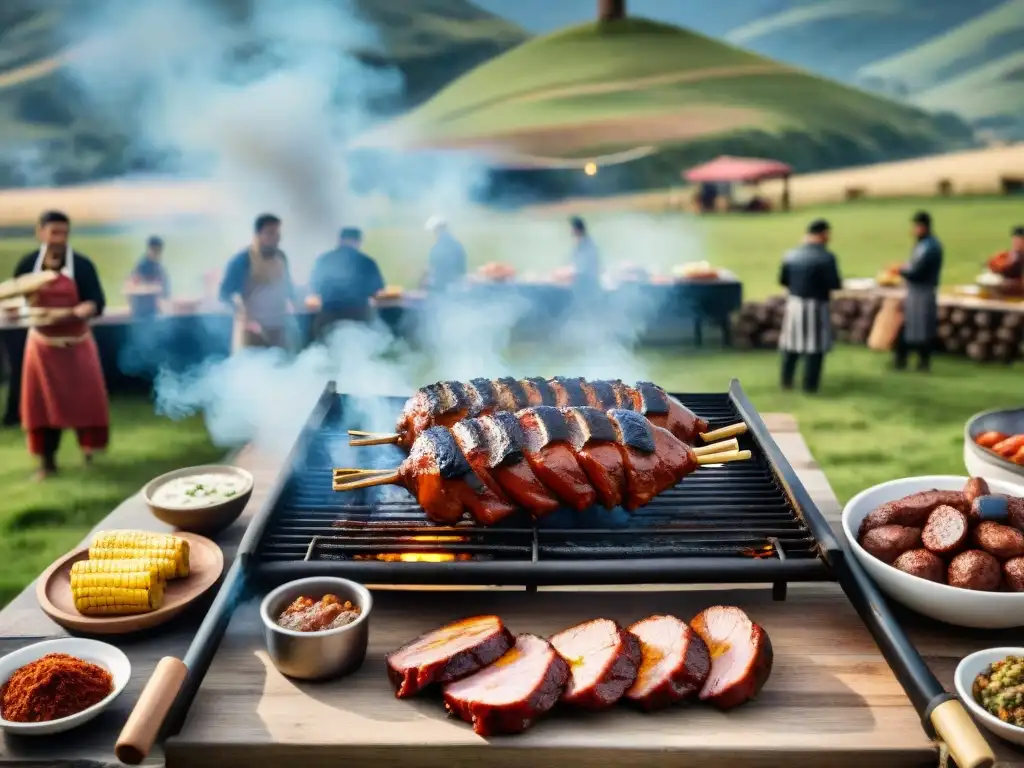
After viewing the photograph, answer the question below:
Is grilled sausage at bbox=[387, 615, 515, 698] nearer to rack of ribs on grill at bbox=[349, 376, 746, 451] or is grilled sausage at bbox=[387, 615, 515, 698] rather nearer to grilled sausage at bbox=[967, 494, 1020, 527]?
rack of ribs on grill at bbox=[349, 376, 746, 451]

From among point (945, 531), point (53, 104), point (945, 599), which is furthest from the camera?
point (53, 104)

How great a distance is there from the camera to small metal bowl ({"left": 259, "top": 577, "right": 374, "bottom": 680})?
8.75 ft

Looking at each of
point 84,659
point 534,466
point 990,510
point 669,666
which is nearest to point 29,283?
point 84,659

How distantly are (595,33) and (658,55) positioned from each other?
5.45 feet

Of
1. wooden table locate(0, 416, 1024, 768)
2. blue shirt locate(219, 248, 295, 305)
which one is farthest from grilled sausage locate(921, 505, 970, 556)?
blue shirt locate(219, 248, 295, 305)

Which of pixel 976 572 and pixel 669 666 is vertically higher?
pixel 976 572

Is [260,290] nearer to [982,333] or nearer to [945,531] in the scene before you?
[945,531]

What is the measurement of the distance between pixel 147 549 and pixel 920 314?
1075 centimetres

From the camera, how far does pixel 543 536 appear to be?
3.33m

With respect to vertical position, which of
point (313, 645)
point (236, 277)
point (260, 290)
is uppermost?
point (236, 277)

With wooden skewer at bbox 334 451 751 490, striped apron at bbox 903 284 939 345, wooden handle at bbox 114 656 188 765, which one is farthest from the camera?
striped apron at bbox 903 284 939 345

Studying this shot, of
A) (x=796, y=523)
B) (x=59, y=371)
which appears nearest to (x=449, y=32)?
(x=59, y=371)

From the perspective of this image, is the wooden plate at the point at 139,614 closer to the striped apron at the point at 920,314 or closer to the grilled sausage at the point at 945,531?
the grilled sausage at the point at 945,531

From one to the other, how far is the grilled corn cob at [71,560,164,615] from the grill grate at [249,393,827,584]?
0.40 meters
